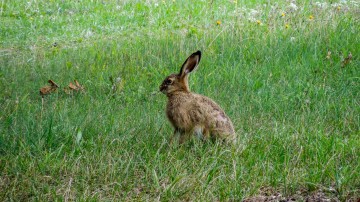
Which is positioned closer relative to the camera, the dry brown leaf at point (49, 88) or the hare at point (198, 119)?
the hare at point (198, 119)

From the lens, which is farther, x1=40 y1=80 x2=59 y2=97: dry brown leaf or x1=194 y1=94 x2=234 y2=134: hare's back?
x1=40 y1=80 x2=59 y2=97: dry brown leaf

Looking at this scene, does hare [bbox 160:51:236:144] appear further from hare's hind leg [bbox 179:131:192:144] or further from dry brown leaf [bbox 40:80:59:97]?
dry brown leaf [bbox 40:80:59:97]

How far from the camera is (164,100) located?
765cm

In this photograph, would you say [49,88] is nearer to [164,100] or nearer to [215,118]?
[164,100]

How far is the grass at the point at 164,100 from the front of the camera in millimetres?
4914

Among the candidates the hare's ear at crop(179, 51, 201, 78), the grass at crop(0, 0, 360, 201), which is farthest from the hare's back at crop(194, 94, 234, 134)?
the hare's ear at crop(179, 51, 201, 78)

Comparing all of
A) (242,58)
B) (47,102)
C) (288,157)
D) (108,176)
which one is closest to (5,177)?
(108,176)

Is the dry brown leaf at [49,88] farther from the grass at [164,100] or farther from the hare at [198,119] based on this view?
the hare at [198,119]

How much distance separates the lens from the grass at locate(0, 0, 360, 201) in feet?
16.1

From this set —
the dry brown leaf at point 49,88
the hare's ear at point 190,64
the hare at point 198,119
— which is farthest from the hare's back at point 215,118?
the dry brown leaf at point 49,88

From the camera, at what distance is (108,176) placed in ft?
16.3

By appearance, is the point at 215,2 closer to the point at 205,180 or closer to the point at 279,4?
the point at 279,4

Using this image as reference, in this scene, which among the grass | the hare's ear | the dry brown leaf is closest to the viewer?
the grass

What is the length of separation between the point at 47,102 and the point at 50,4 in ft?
21.8
